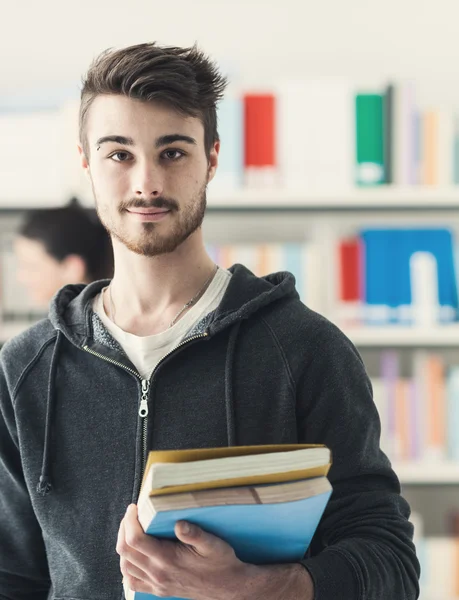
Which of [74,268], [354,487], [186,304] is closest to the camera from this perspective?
[354,487]

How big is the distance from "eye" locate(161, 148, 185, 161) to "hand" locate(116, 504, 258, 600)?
448mm

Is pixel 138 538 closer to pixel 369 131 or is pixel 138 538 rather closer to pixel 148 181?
pixel 148 181

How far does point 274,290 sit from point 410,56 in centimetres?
201

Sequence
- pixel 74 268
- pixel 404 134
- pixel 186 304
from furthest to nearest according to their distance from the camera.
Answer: pixel 404 134 → pixel 74 268 → pixel 186 304

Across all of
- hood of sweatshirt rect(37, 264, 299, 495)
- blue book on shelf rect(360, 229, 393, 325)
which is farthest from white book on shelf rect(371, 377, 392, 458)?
hood of sweatshirt rect(37, 264, 299, 495)

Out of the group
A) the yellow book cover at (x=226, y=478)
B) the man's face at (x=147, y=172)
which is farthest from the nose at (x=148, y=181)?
the yellow book cover at (x=226, y=478)

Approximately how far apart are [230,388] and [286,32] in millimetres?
2089

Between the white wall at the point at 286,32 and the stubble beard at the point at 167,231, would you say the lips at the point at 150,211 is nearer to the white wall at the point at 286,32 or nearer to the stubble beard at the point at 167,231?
the stubble beard at the point at 167,231

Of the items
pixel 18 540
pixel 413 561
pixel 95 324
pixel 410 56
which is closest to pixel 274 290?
pixel 95 324

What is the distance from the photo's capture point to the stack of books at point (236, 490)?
72 centimetres

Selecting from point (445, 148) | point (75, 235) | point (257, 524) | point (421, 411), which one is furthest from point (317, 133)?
point (257, 524)

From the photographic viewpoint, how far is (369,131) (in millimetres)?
2477

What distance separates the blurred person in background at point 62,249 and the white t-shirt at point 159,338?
1.02 metres

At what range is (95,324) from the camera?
110cm
